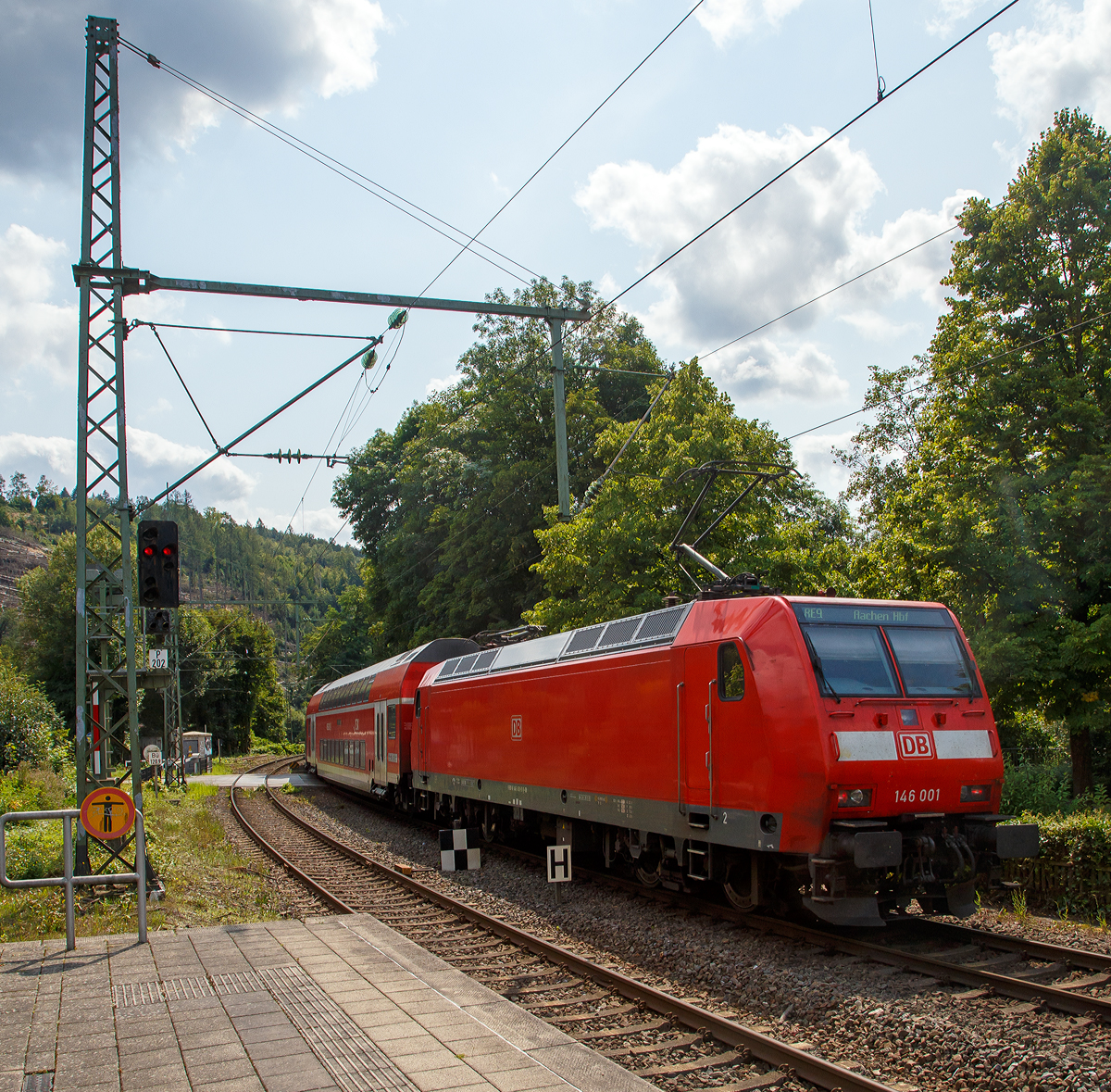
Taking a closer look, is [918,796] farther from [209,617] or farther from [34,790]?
[209,617]

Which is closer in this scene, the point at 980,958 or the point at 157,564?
the point at 980,958

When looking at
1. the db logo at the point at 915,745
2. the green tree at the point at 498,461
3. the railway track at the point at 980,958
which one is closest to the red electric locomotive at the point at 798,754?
the db logo at the point at 915,745

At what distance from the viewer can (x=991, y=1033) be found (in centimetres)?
593

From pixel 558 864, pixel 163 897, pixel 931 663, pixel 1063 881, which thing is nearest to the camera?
pixel 931 663

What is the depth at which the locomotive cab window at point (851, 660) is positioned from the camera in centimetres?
845

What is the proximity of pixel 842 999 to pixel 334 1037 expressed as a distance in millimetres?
3428

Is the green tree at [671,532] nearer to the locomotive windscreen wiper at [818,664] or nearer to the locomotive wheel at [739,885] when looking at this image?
the locomotive wheel at [739,885]

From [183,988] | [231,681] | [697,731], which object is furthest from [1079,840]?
[231,681]

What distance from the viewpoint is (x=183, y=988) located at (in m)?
7.02

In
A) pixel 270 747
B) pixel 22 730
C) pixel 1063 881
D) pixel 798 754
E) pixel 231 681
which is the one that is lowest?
pixel 270 747

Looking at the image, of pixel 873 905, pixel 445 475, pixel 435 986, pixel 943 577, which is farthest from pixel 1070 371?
pixel 445 475

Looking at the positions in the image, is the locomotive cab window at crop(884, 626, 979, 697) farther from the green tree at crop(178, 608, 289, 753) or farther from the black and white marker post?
the green tree at crop(178, 608, 289, 753)

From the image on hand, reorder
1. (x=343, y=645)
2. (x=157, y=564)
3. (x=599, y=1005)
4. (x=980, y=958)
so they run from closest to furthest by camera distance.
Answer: (x=599, y=1005)
(x=980, y=958)
(x=157, y=564)
(x=343, y=645)

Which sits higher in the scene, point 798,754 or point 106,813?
point 798,754
